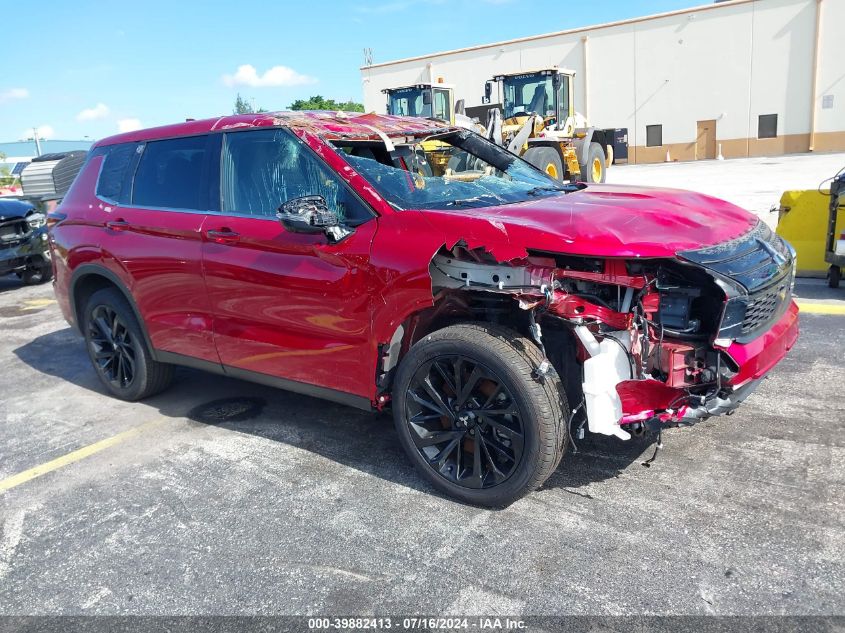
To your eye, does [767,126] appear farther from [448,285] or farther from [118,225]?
[448,285]

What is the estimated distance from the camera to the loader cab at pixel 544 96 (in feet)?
61.9

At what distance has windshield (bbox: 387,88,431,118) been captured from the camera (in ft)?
67.8

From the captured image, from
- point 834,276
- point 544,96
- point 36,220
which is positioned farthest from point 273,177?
point 544,96

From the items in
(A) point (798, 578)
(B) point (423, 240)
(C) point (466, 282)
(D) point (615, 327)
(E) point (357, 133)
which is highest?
(E) point (357, 133)

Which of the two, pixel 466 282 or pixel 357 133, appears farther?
pixel 357 133

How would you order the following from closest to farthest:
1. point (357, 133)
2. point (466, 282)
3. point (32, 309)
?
point (466, 282) < point (357, 133) < point (32, 309)

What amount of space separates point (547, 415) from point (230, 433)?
2.33 metres

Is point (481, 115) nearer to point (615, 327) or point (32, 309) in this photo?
point (32, 309)

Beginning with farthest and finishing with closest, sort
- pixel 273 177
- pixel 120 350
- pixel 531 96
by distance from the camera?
pixel 531 96
pixel 120 350
pixel 273 177

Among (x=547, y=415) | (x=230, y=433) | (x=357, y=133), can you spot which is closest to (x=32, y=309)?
(x=230, y=433)

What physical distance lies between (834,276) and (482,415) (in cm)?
547

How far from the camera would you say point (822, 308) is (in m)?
6.19

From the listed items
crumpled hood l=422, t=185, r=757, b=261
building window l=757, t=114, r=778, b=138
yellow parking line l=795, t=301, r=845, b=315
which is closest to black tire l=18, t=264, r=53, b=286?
crumpled hood l=422, t=185, r=757, b=261

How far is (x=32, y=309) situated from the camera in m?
8.95
